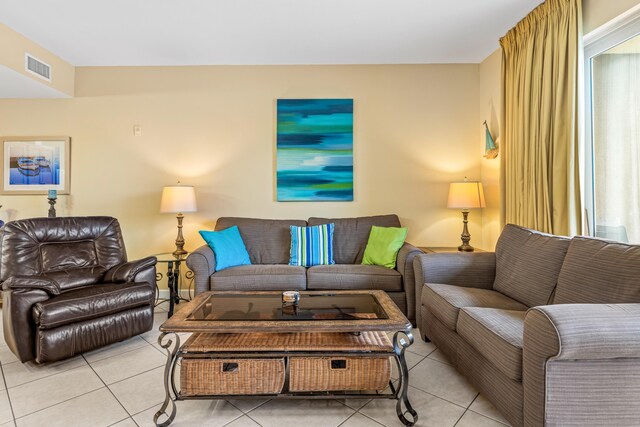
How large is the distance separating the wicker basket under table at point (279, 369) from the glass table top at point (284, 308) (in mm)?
142

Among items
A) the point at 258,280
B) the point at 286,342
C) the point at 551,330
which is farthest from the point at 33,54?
the point at 551,330

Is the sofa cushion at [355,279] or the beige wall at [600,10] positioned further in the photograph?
the sofa cushion at [355,279]

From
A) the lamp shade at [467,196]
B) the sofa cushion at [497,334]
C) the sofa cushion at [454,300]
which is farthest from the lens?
the lamp shade at [467,196]

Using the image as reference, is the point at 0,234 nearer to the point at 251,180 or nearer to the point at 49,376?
the point at 49,376

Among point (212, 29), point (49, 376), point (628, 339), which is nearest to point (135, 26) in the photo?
point (212, 29)

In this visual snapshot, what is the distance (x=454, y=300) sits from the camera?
1.93m

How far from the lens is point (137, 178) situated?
3.57 m

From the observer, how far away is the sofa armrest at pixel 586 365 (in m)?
1.17

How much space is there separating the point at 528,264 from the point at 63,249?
349cm

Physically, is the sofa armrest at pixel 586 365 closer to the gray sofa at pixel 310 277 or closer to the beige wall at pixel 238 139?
the gray sofa at pixel 310 277

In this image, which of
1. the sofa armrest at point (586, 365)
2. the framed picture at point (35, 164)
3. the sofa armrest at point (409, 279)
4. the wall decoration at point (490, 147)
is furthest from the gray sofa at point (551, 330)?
the framed picture at point (35, 164)

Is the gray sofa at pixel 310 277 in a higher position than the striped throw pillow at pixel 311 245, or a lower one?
lower

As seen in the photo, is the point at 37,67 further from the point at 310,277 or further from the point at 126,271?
the point at 310,277

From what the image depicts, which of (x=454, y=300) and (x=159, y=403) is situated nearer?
(x=159, y=403)
